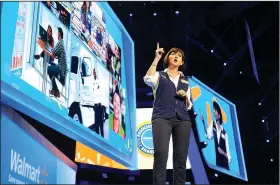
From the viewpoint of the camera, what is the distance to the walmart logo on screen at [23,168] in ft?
8.81

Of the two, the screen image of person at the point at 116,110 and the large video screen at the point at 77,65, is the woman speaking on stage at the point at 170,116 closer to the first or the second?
the large video screen at the point at 77,65

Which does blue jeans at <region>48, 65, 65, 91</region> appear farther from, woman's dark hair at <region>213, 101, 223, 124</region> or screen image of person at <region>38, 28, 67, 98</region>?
woman's dark hair at <region>213, 101, 223, 124</region>

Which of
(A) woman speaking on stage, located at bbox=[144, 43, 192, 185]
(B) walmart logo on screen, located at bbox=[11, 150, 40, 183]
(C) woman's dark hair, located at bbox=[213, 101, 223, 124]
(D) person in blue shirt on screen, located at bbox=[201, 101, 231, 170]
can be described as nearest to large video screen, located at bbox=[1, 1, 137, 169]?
(B) walmart logo on screen, located at bbox=[11, 150, 40, 183]

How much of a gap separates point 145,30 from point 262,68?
2.01m

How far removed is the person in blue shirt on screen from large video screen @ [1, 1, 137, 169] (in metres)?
1.19

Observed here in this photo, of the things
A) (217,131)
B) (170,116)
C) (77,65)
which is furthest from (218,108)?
(170,116)

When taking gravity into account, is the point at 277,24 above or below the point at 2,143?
above

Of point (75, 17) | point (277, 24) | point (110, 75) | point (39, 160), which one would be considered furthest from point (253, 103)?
point (39, 160)

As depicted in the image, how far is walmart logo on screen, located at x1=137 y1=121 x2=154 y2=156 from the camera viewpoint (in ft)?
15.2

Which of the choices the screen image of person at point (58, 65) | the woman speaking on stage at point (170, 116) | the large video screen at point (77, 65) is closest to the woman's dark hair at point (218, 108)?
the large video screen at point (77, 65)

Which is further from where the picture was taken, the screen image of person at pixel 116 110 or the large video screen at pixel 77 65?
the screen image of person at pixel 116 110

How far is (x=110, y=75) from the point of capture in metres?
3.91

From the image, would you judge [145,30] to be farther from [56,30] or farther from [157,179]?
[157,179]

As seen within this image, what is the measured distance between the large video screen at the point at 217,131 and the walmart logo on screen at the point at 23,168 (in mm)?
A: 2389
